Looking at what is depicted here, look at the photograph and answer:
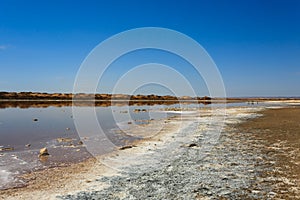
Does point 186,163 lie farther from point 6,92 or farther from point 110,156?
point 6,92

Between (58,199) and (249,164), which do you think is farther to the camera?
(249,164)

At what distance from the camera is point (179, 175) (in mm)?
9023

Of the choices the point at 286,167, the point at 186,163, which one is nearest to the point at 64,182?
the point at 186,163

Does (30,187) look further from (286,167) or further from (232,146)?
(232,146)

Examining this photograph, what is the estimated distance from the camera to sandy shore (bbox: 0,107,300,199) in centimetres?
742

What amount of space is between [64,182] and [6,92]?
130587 millimetres

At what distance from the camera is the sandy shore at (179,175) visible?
24.3 ft

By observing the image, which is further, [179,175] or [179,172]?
[179,172]

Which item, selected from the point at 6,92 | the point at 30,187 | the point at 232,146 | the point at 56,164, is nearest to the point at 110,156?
the point at 56,164

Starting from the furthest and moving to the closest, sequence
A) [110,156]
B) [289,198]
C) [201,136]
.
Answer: [201,136] < [110,156] < [289,198]

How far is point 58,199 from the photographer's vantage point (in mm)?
7086

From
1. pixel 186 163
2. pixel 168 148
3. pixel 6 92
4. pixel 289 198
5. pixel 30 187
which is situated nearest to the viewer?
pixel 289 198

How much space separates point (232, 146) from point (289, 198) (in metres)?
6.91

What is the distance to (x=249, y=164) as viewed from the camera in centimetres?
1029
